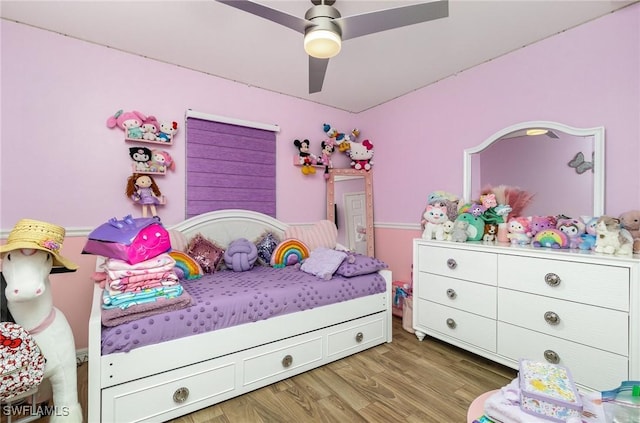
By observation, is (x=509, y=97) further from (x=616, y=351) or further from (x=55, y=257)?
(x=55, y=257)

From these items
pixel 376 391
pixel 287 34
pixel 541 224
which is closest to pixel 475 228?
pixel 541 224

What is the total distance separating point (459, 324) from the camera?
2273 millimetres

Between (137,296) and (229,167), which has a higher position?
(229,167)

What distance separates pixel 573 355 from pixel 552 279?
0.42 meters

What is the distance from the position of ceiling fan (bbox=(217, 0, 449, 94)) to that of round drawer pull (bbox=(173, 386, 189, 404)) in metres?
1.99

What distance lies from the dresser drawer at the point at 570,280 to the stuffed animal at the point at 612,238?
0.22 metres

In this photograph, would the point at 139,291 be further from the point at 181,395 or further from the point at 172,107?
the point at 172,107

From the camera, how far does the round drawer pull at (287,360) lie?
1.98 meters

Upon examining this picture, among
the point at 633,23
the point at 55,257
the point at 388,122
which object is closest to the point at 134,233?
the point at 55,257

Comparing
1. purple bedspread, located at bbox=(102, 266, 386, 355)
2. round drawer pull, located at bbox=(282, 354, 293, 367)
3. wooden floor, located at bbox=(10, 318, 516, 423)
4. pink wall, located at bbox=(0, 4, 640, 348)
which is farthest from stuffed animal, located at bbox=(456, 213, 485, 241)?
round drawer pull, located at bbox=(282, 354, 293, 367)

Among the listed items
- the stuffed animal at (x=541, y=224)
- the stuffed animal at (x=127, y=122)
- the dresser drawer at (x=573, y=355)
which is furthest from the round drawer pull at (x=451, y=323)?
the stuffed animal at (x=127, y=122)

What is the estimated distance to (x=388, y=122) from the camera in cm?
349

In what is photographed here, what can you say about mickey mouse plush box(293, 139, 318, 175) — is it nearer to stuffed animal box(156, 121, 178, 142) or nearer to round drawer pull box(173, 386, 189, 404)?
stuffed animal box(156, 121, 178, 142)

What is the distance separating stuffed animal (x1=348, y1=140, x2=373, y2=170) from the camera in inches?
142
